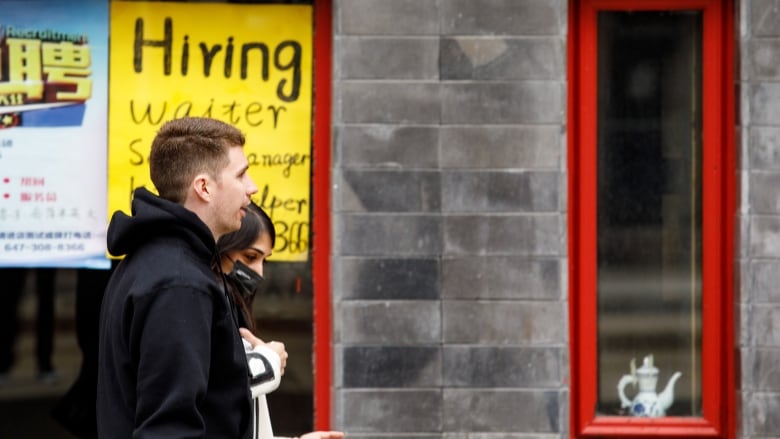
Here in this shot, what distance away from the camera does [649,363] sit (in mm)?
7180

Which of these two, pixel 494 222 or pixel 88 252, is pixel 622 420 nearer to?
pixel 494 222

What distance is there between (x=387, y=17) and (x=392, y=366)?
1665 mm

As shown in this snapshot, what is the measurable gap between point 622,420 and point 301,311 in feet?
5.47

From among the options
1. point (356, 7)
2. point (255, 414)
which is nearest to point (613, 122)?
point (356, 7)

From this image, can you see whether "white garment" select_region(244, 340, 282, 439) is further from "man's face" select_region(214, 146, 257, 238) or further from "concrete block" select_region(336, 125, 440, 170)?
"concrete block" select_region(336, 125, 440, 170)

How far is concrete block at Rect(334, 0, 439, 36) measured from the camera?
691 cm

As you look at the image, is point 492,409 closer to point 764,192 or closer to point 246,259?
point 764,192

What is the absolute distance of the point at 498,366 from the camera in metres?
6.95

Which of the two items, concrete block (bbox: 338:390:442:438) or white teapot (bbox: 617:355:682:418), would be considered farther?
white teapot (bbox: 617:355:682:418)

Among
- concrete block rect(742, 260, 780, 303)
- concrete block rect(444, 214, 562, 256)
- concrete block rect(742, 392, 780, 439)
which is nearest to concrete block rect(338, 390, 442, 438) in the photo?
concrete block rect(444, 214, 562, 256)

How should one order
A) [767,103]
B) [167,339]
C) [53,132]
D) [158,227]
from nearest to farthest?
[167,339]
[158,227]
[767,103]
[53,132]

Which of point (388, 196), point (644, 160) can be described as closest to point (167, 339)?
point (388, 196)

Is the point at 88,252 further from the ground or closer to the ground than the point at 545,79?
closer to the ground

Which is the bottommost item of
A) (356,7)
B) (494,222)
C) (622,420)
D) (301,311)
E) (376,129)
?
(622,420)
